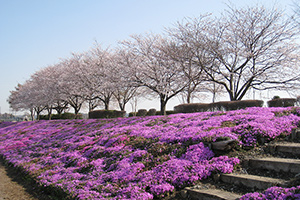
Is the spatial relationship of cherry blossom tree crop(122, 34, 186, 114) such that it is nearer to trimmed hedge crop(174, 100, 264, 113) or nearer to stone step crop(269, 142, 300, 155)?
trimmed hedge crop(174, 100, 264, 113)

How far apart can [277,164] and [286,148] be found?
50.4 inches

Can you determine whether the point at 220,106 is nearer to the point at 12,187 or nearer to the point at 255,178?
the point at 255,178

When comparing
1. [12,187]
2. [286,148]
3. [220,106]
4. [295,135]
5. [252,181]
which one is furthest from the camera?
[220,106]

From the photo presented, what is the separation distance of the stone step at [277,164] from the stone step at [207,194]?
5.19 feet

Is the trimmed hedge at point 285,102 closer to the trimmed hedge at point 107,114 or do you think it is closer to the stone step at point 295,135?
the stone step at point 295,135

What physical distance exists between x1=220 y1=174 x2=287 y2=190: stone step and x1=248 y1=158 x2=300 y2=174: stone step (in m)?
0.66

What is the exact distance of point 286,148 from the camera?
7109mm

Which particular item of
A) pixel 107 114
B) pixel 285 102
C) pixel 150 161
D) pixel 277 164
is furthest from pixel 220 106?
pixel 107 114

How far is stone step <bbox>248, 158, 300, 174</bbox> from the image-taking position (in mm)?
5812

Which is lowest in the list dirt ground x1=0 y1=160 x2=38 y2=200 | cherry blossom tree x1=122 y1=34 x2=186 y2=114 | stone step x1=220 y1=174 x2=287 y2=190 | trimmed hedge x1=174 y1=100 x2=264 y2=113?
dirt ground x1=0 y1=160 x2=38 y2=200

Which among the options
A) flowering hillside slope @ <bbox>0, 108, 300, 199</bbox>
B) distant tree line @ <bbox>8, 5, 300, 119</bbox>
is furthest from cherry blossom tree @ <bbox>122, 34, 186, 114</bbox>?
flowering hillside slope @ <bbox>0, 108, 300, 199</bbox>

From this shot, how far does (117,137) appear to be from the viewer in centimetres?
1162

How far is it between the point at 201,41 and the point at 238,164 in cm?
1634

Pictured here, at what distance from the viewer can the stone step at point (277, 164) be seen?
19.1 ft
